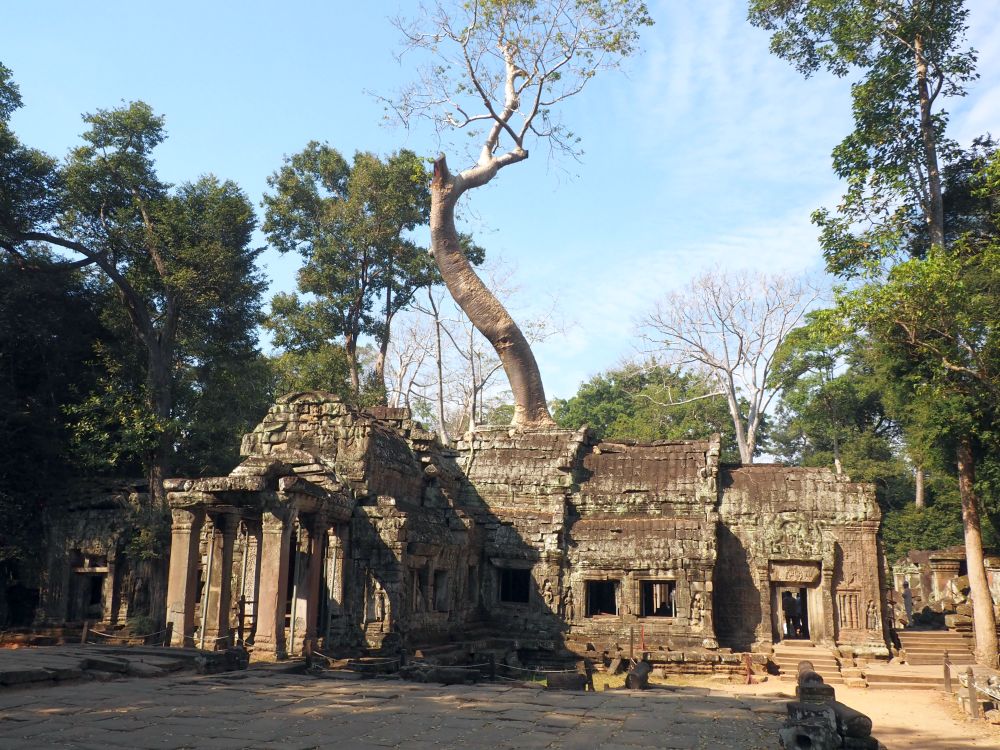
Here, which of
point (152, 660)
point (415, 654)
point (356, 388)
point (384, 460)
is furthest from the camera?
point (356, 388)

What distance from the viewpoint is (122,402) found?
23.3 m

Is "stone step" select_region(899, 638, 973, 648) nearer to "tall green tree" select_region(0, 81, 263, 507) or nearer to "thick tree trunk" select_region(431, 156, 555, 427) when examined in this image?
"thick tree trunk" select_region(431, 156, 555, 427)

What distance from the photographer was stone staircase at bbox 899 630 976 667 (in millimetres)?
18625

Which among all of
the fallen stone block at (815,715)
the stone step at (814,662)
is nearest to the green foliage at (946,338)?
the stone step at (814,662)

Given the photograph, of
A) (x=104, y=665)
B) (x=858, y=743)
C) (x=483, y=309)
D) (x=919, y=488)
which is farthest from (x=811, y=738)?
(x=919, y=488)

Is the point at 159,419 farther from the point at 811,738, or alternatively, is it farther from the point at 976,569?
the point at 976,569

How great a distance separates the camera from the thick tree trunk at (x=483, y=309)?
1097 inches

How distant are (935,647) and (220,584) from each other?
1676 cm

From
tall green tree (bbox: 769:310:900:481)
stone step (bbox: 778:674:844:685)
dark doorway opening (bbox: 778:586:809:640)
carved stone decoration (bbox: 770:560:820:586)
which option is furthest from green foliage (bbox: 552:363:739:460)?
stone step (bbox: 778:674:844:685)

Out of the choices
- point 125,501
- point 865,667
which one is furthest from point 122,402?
point 865,667

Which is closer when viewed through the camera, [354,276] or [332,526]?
[332,526]

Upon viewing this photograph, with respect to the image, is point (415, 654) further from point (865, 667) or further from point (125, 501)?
point (125, 501)

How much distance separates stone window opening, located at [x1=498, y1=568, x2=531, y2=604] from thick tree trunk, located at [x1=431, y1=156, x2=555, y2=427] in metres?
7.27

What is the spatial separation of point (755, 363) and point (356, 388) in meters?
15.9
